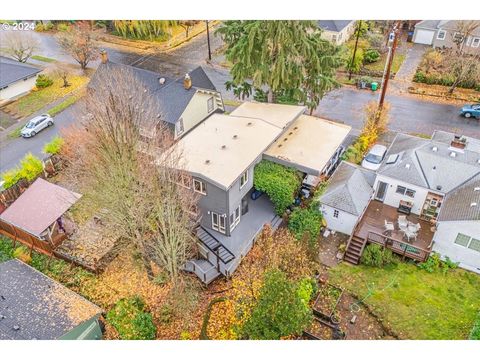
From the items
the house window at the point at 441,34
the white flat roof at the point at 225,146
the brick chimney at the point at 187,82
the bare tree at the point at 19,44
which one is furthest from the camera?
the house window at the point at 441,34

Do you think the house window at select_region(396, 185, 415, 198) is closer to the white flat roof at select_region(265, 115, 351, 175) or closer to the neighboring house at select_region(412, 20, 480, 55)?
the white flat roof at select_region(265, 115, 351, 175)

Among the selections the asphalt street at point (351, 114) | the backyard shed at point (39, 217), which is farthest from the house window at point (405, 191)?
the backyard shed at point (39, 217)

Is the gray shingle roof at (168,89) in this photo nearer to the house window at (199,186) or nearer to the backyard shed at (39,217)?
the house window at (199,186)

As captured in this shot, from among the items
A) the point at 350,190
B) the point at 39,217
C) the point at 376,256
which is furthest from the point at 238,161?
the point at 39,217

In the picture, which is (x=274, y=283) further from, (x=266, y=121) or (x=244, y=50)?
(x=244, y=50)

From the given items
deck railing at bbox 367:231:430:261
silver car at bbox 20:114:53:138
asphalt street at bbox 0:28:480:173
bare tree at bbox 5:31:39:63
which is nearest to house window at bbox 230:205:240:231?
deck railing at bbox 367:231:430:261

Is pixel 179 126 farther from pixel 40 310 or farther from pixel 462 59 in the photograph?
pixel 462 59
